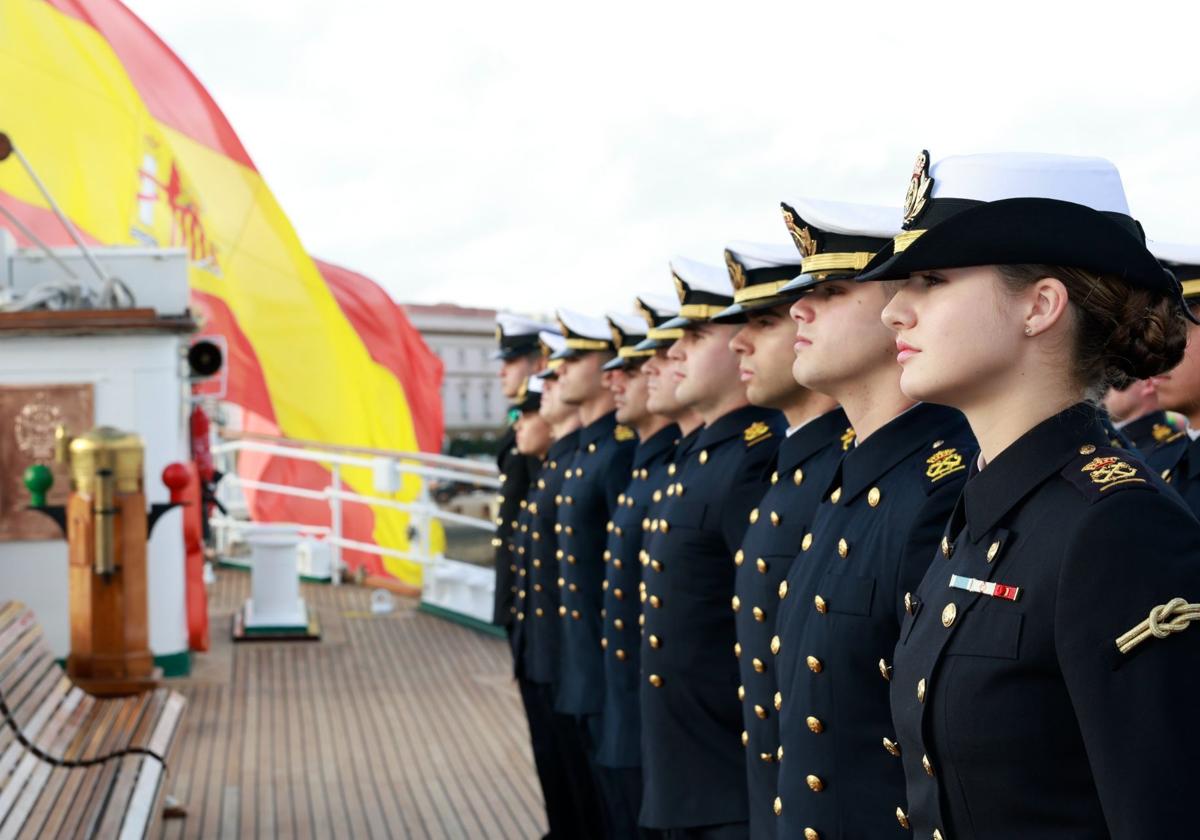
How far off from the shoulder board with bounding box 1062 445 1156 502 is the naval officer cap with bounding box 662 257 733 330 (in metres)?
1.93

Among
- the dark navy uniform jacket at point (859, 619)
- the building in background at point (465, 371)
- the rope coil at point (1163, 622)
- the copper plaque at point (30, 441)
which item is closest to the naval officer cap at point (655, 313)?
the dark navy uniform jacket at point (859, 619)

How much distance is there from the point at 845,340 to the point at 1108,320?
0.81 m

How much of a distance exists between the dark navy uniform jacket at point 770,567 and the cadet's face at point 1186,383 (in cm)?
94

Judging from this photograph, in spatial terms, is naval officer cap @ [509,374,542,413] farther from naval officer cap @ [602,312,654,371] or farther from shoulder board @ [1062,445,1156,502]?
shoulder board @ [1062,445,1156,502]

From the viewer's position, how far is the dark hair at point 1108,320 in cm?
160

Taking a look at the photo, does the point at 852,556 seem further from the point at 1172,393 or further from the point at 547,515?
the point at 547,515

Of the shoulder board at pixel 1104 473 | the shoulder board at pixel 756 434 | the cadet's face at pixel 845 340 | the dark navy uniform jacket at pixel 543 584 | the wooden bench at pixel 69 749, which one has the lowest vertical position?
Result: the wooden bench at pixel 69 749

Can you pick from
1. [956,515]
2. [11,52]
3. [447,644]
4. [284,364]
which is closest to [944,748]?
[956,515]

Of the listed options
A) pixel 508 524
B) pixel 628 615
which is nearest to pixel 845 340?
pixel 628 615

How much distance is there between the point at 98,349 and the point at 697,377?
474cm

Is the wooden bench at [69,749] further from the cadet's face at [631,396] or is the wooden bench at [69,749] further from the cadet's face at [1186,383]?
the cadet's face at [1186,383]

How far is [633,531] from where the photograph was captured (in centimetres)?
400

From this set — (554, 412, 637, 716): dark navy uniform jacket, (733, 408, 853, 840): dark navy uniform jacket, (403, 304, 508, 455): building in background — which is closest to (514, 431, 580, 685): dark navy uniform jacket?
(554, 412, 637, 716): dark navy uniform jacket

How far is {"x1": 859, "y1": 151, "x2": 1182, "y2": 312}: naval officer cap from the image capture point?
1590 mm
